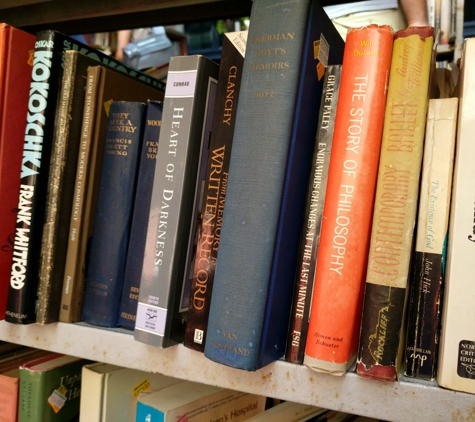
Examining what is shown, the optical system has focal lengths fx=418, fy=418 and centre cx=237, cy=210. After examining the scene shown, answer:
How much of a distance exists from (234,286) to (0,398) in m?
0.49

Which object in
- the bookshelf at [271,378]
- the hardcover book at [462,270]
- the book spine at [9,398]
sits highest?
the hardcover book at [462,270]

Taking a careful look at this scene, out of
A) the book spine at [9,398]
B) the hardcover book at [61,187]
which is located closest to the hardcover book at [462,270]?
the hardcover book at [61,187]

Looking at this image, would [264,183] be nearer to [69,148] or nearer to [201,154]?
[201,154]

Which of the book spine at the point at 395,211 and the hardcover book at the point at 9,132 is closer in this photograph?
the book spine at the point at 395,211

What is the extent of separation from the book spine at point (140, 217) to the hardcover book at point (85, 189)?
0.22 feet

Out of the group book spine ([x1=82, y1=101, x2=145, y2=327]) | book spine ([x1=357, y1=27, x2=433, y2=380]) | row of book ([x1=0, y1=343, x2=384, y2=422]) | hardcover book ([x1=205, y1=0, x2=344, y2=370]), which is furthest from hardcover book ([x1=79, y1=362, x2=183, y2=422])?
book spine ([x1=357, y1=27, x2=433, y2=380])

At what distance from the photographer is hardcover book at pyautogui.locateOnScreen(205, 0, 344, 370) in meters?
0.46

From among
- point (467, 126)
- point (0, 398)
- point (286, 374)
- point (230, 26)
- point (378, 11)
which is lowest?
point (0, 398)

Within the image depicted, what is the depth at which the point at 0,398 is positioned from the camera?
2.24ft

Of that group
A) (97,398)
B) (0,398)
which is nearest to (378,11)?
(97,398)

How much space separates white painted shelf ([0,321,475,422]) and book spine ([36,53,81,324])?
45 millimetres

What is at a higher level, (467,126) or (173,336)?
(467,126)

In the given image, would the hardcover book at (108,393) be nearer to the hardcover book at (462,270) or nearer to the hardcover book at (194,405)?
the hardcover book at (194,405)

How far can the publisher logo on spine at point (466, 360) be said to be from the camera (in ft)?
1.39
